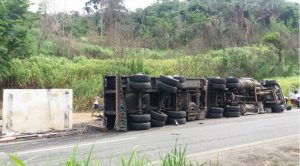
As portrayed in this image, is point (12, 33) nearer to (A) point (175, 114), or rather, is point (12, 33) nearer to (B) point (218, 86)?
(A) point (175, 114)

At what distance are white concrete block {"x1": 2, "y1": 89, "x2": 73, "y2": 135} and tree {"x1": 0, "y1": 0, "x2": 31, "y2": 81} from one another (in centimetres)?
627

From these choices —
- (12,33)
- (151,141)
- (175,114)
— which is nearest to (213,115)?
(175,114)

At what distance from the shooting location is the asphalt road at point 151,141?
26.2 feet

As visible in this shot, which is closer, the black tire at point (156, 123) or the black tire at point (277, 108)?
the black tire at point (156, 123)

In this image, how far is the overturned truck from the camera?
40.2ft

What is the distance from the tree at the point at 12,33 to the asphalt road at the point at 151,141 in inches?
343

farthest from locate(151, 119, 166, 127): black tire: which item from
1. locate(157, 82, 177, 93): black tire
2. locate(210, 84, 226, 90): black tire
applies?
locate(210, 84, 226, 90): black tire

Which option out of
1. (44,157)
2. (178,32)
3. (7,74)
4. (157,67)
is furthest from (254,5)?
(44,157)

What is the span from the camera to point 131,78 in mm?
12359

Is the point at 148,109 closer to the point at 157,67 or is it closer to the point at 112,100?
the point at 112,100

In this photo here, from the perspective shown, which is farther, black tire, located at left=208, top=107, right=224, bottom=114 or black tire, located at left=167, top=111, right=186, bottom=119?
black tire, located at left=208, top=107, right=224, bottom=114

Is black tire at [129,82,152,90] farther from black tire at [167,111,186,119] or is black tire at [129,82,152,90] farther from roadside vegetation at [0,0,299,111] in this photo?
roadside vegetation at [0,0,299,111]

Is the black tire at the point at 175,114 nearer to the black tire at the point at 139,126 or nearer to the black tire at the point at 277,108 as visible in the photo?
the black tire at the point at 139,126

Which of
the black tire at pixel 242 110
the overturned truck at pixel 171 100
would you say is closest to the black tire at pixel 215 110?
the overturned truck at pixel 171 100
